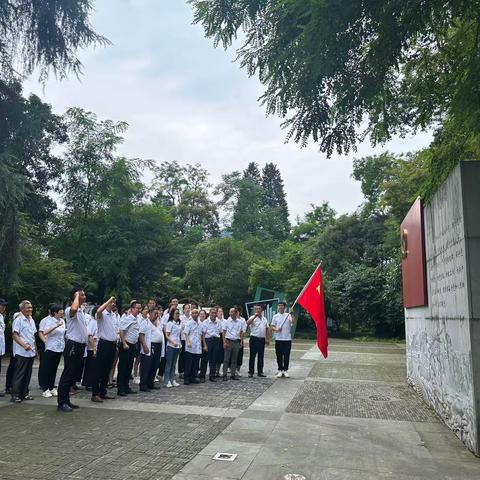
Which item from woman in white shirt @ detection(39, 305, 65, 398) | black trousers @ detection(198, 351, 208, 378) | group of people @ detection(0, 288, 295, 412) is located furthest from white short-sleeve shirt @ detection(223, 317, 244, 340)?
woman in white shirt @ detection(39, 305, 65, 398)

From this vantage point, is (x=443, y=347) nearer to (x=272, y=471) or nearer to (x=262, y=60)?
(x=272, y=471)

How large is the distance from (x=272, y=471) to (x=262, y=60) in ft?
14.1

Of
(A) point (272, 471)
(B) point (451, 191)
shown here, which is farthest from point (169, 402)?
(B) point (451, 191)

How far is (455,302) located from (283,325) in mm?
5714

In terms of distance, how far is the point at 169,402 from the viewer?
8.11 meters

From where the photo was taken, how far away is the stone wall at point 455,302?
5547 mm

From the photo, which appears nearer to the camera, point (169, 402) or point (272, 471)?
point (272, 471)

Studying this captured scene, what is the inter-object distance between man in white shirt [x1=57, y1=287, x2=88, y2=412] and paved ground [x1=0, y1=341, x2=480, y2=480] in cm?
23

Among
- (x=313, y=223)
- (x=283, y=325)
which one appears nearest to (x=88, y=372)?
(x=283, y=325)

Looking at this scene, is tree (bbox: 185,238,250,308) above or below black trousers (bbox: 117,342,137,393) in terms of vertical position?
above

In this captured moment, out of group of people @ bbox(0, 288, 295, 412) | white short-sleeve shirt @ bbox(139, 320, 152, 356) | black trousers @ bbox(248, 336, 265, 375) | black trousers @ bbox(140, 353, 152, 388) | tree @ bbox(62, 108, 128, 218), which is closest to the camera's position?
group of people @ bbox(0, 288, 295, 412)

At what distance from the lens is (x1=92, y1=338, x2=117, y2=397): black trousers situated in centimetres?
807

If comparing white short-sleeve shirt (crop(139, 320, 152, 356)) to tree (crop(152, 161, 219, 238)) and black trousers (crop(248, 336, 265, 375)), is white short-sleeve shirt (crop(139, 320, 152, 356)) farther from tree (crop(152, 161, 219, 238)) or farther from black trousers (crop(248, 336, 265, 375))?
tree (crop(152, 161, 219, 238))

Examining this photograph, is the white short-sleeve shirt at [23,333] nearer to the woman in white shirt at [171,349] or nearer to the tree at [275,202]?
the woman in white shirt at [171,349]
